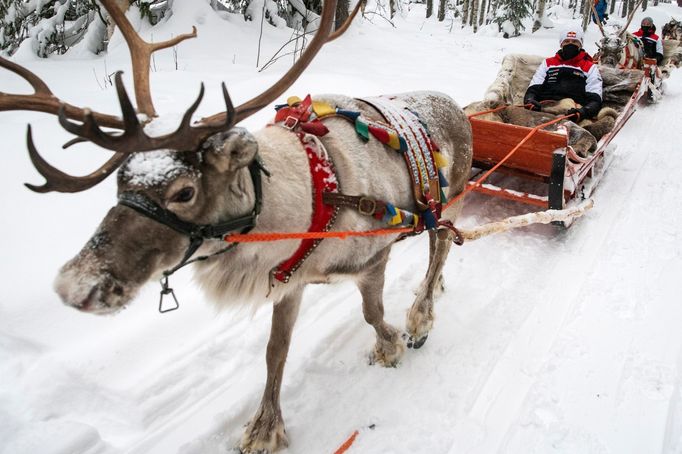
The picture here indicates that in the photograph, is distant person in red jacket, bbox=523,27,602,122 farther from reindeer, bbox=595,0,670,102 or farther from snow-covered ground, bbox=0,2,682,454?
reindeer, bbox=595,0,670,102

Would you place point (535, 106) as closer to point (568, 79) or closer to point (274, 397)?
point (568, 79)

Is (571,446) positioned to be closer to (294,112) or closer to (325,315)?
(325,315)

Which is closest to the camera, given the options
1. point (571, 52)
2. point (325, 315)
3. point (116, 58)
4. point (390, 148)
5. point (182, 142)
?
point (182, 142)

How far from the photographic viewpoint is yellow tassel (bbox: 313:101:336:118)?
98.7 inches

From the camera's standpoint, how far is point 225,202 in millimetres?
1837

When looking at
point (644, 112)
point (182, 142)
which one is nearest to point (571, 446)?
point (182, 142)

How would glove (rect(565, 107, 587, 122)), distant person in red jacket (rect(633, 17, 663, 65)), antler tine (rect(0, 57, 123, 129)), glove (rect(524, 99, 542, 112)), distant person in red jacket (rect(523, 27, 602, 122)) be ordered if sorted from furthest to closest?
distant person in red jacket (rect(633, 17, 663, 65))
distant person in red jacket (rect(523, 27, 602, 122))
glove (rect(524, 99, 542, 112))
glove (rect(565, 107, 587, 122))
antler tine (rect(0, 57, 123, 129))

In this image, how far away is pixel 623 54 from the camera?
372 inches

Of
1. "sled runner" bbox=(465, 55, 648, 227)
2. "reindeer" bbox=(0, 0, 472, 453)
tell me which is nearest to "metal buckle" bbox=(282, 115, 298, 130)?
"reindeer" bbox=(0, 0, 472, 453)

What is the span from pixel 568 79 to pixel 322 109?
18.1 feet

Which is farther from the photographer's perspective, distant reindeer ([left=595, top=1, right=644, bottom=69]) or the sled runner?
distant reindeer ([left=595, top=1, right=644, bottom=69])

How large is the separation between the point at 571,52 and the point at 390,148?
5.36m

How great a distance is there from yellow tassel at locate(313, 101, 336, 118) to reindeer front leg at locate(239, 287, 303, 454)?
0.99 meters

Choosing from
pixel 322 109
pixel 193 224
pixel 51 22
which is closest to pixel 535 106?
pixel 322 109
